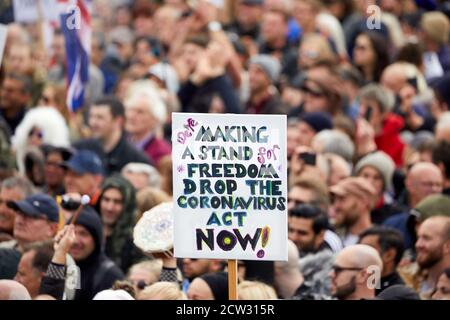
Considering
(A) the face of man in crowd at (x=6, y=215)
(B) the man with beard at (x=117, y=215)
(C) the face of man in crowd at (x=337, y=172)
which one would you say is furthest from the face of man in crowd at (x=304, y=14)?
(A) the face of man in crowd at (x=6, y=215)

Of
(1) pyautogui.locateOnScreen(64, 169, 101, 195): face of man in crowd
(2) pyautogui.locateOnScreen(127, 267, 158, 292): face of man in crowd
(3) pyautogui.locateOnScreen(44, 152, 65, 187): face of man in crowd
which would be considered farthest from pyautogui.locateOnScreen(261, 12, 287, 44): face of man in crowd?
(2) pyautogui.locateOnScreen(127, 267, 158, 292): face of man in crowd

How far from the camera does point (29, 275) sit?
1091 centimetres

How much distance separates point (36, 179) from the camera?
14.9 metres

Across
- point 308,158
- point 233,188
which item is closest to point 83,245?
point 233,188

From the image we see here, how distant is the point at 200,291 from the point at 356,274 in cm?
95

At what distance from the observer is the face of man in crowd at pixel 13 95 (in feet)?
56.5

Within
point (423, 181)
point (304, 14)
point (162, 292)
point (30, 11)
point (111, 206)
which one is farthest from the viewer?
point (304, 14)

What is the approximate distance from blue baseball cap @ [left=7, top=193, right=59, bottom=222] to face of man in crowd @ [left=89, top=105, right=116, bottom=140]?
146 inches

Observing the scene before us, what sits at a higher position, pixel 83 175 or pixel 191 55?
pixel 191 55

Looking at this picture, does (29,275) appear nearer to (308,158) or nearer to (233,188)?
(233,188)

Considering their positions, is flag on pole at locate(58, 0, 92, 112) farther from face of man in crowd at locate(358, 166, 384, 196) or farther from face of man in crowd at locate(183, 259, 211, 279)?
face of man in crowd at locate(183, 259, 211, 279)

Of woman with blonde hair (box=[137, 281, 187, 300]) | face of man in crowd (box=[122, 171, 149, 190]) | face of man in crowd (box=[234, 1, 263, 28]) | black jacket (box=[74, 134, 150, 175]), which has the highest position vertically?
face of man in crowd (box=[234, 1, 263, 28])

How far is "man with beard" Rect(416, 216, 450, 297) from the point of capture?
11.5 meters
